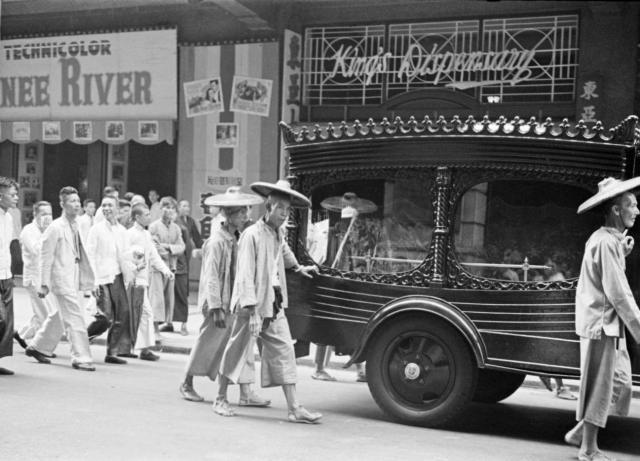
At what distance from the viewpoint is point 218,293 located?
742cm

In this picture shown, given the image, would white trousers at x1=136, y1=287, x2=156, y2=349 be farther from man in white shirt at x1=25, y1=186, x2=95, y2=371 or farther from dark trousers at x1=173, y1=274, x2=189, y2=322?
dark trousers at x1=173, y1=274, x2=189, y2=322

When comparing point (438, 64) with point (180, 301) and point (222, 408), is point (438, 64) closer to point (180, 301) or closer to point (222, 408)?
point (180, 301)

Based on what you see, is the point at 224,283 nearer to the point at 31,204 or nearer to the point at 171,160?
the point at 171,160

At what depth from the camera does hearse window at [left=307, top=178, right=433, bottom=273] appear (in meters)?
7.30

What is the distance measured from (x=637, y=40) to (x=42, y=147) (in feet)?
39.4

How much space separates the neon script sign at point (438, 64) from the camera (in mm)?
13648

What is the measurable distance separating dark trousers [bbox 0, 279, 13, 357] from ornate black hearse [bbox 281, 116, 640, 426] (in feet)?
9.71

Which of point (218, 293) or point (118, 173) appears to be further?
point (118, 173)

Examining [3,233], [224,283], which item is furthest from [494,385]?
[3,233]

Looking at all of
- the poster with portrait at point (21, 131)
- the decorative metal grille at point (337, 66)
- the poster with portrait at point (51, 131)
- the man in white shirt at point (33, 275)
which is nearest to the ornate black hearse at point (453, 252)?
the man in white shirt at point (33, 275)

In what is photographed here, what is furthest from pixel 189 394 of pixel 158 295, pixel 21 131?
pixel 21 131

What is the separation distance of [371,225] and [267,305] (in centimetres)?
125

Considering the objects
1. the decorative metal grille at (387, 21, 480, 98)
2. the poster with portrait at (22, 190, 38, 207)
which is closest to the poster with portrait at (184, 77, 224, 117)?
the decorative metal grille at (387, 21, 480, 98)

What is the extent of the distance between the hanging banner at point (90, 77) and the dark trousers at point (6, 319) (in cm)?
842
